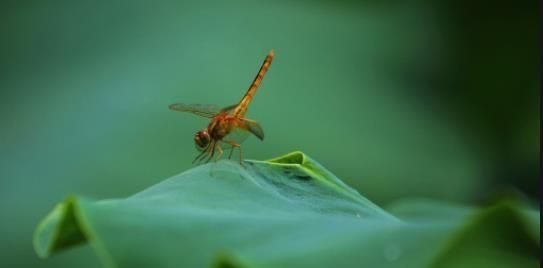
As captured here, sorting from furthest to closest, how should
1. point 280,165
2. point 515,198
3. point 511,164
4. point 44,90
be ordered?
point 511,164 → point 44,90 → point 280,165 → point 515,198

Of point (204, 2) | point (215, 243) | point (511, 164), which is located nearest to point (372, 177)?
point (511, 164)

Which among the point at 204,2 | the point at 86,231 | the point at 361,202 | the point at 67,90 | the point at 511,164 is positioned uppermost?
the point at 204,2

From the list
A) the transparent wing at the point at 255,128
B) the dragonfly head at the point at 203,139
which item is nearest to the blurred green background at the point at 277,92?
the dragonfly head at the point at 203,139

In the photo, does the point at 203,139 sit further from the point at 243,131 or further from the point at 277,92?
the point at 277,92

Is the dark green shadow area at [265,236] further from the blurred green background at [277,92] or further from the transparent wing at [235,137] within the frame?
the blurred green background at [277,92]

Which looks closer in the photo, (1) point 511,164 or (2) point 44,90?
(2) point 44,90

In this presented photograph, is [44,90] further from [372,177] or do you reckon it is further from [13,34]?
[372,177]

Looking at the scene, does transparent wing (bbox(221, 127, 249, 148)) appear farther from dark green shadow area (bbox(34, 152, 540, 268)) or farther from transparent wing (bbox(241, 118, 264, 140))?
dark green shadow area (bbox(34, 152, 540, 268))

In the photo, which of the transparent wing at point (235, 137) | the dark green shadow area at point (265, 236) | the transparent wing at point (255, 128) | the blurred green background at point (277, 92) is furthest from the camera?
the blurred green background at point (277, 92)
